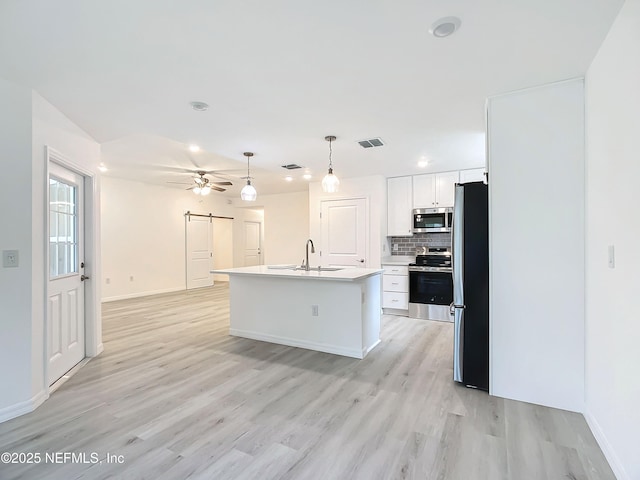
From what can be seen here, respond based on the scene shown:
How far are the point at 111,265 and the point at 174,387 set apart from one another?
495 centimetres

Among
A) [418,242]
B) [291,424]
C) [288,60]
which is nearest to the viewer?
[288,60]

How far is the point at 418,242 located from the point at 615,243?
405 centimetres

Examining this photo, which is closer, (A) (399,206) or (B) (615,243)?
(B) (615,243)

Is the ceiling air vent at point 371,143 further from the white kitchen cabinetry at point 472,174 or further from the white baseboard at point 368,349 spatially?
the white baseboard at point 368,349

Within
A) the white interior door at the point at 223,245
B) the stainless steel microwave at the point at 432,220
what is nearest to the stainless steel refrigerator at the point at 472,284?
the stainless steel microwave at the point at 432,220

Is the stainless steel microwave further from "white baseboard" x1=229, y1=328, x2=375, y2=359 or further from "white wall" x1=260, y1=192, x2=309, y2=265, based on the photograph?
"white wall" x1=260, y1=192, x2=309, y2=265

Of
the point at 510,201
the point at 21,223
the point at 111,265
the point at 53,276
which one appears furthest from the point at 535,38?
the point at 111,265

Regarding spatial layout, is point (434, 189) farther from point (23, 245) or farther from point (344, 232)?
point (23, 245)

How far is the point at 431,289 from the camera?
5.04 m

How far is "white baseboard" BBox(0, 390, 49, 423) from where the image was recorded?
2195 mm

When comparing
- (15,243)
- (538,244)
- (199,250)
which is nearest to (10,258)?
(15,243)

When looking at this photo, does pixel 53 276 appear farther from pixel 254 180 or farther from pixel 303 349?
pixel 254 180

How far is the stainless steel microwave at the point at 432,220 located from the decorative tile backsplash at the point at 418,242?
0.31m

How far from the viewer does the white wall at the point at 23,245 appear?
2.24 m
